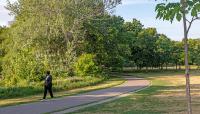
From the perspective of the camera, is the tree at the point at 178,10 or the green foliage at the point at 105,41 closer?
the tree at the point at 178,10

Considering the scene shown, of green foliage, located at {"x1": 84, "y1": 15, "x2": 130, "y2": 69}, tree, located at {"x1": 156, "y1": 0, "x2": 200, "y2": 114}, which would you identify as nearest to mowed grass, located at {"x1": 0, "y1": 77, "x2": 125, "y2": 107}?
green foliage, located at {"x1": 84, "y1": 15, "x2": 130, "y2": 69}

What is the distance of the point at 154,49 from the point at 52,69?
5533cm

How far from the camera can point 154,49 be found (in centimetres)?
10125

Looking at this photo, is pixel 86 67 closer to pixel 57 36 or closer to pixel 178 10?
pixel 57 36

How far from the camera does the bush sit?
51688mm

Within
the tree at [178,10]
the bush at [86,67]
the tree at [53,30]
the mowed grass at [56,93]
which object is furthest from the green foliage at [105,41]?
the tree at [178,10]

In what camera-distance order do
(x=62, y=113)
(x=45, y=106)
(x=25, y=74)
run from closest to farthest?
(x=62, y=113) < (x=45, y=106) < (x=25, y=74)

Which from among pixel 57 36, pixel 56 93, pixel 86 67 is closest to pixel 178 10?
pixel 56 93

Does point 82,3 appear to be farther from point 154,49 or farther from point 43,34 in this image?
point 154,49

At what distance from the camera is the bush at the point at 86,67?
51.7 m

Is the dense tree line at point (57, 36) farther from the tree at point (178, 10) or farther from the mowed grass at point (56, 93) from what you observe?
the tree at point (178, 10)

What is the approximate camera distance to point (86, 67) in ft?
171

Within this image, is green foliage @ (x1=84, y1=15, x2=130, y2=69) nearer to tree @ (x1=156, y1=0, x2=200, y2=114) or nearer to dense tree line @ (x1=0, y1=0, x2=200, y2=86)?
dense tree line @ (x1=0, y1=0, x2=200, y2=86)

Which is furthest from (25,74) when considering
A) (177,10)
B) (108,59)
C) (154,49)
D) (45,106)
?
(154,49)
